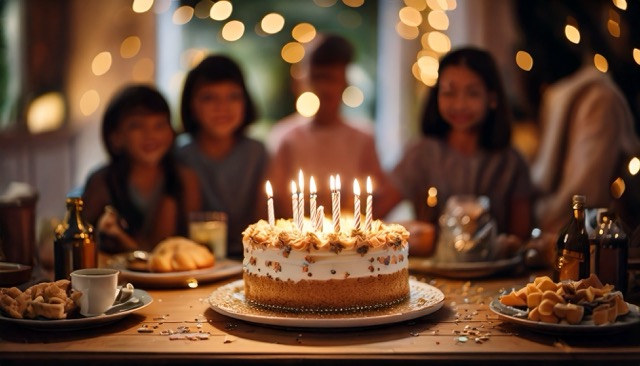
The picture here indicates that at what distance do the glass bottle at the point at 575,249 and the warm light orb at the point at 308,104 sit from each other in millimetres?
1392

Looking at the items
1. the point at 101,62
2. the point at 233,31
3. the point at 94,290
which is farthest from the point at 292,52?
the point at 94,290

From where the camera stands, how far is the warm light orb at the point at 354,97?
14.4ft

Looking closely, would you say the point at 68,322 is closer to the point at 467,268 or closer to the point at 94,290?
the point at 94,290

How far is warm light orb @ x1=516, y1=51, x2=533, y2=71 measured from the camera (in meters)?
3.58

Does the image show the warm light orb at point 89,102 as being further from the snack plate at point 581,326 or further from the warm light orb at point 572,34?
the snack plate at point 581,326

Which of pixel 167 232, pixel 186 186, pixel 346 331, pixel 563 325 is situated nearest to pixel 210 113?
pixel 186 186

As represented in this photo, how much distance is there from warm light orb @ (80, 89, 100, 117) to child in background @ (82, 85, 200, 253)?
3.50ft

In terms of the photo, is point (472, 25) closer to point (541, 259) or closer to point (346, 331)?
point (541, 259)

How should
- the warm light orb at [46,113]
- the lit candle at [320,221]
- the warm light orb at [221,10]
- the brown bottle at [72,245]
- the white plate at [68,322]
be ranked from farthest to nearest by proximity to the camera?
the warm light orb at [221,10]
the warm light orb at [46,113]
the brown bottle at [72,245]
the lit candle at [320,221]
the white plate at [68,322]

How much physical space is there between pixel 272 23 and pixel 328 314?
9.54 ft

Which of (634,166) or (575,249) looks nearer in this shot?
(575,249)

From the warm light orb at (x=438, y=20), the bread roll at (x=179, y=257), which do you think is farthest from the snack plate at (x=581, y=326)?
the warm light orb at (x=438, y=20)

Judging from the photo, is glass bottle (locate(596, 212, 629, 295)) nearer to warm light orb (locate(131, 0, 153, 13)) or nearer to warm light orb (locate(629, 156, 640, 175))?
warm light orb (locate(629, 156, 640, 175))

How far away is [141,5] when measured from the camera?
148 inches
